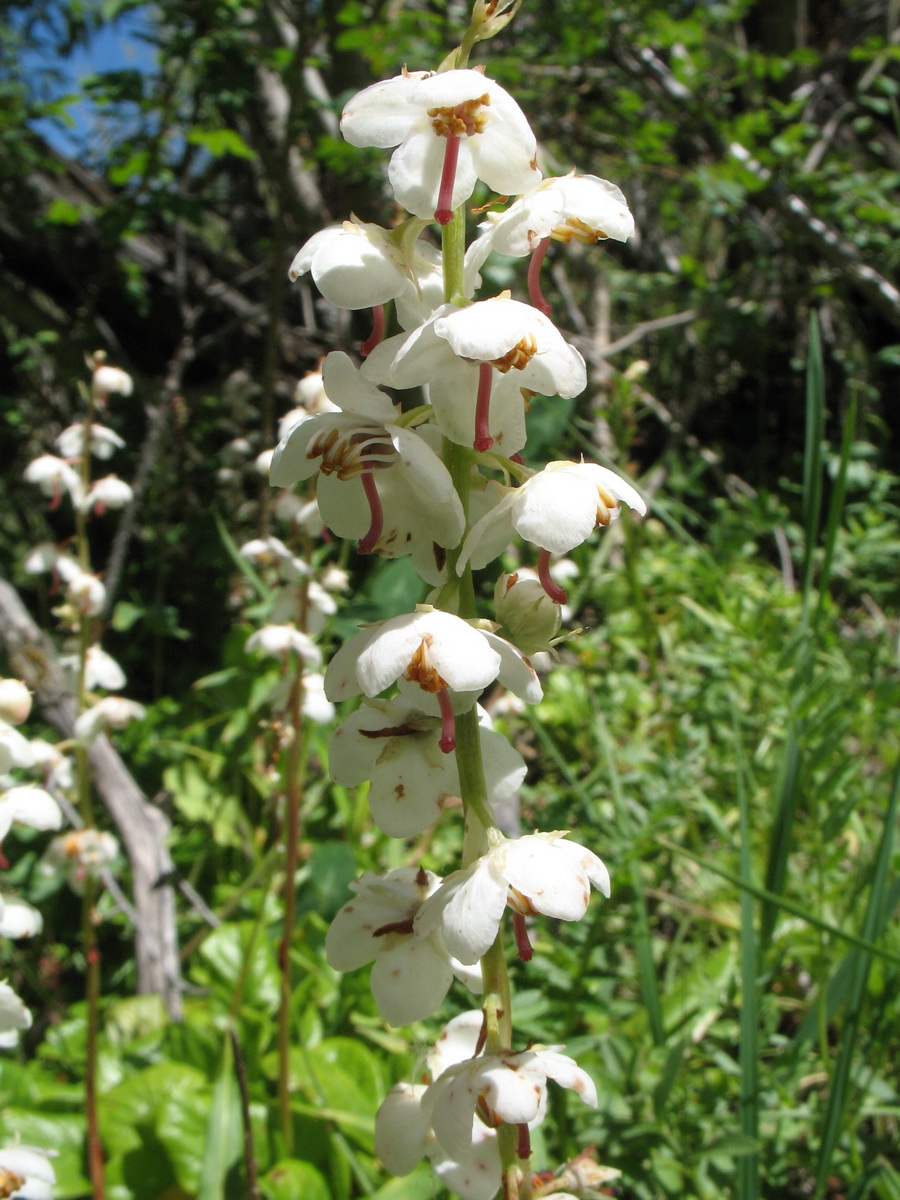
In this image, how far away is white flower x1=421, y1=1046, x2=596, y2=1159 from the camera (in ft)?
1.56

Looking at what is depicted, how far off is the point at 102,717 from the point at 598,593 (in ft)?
5.10

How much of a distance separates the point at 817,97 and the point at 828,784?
373cm

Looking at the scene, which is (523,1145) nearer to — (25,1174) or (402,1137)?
(402,1137)

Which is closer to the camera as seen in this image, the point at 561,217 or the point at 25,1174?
the point at 561,217

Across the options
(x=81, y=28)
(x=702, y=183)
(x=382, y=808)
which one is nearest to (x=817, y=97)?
(x=702, y=183)

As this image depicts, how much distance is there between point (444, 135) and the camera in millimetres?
538

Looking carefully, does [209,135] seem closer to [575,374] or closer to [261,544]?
[261,544]

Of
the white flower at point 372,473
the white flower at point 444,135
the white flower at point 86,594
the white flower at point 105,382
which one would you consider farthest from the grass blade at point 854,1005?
the white flower at point 105,382

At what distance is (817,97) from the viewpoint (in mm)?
3594

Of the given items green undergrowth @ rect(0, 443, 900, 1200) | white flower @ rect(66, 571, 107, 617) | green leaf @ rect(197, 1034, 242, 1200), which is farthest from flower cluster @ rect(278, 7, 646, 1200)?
white flower @ rect(66, 571, 107, 617)

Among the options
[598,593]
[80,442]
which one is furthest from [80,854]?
[598,593]

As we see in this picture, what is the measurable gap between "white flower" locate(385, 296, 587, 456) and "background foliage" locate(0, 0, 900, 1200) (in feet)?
1.30

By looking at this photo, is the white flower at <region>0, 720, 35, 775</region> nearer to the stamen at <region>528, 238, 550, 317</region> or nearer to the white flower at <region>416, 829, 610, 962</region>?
the white flower at <region>416, 829, 610, 962</region>

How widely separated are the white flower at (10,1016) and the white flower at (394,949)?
361mm
